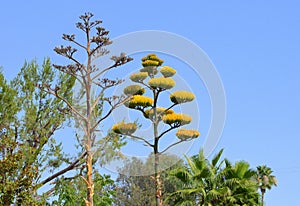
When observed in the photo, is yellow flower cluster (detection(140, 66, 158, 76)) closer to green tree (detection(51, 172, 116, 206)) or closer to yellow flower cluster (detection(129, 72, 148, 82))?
yellow flower cluster (detection(129, 72, 148, 82))

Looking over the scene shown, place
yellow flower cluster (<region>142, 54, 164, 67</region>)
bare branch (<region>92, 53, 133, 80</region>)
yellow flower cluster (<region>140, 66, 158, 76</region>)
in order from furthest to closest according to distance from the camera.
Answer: yellow flower cluster (<region>142, 54, 164, 67</region>) → yellow flower cluster (<region>140, 66, 158, 76</region>) → bare branch (<region>92, 53, 133, 80</region>)

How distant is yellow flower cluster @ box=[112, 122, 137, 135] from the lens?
15914mm

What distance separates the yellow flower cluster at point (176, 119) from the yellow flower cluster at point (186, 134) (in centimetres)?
25

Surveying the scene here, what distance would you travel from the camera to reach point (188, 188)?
15812mm

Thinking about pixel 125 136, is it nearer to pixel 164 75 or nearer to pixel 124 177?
pixel 164 75

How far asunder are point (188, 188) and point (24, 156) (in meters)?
4.90

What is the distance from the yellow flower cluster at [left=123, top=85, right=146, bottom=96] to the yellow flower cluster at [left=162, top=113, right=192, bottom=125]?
3.36 ft

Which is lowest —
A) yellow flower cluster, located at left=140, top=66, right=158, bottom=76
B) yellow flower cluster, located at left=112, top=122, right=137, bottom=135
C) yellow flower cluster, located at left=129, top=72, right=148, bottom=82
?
yellow flower cluster, located at left=112, top=122, right=137, bottom=135

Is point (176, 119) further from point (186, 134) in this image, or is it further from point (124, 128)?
point (124, 128)

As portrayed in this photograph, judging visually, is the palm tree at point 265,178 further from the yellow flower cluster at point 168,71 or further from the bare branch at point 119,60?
the bare branch at point 119,60

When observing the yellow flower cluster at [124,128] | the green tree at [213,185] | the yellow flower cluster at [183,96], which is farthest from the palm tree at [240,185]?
the yellow flower cluster at [124,128]

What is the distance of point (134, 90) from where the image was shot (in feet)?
49.8

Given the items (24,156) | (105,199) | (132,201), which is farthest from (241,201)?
(132,201)

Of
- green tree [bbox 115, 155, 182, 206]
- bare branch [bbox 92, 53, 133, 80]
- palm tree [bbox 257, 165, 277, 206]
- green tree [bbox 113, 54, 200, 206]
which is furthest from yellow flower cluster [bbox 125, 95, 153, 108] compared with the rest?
palm tree [bbox 257, 165, 277, 206]
